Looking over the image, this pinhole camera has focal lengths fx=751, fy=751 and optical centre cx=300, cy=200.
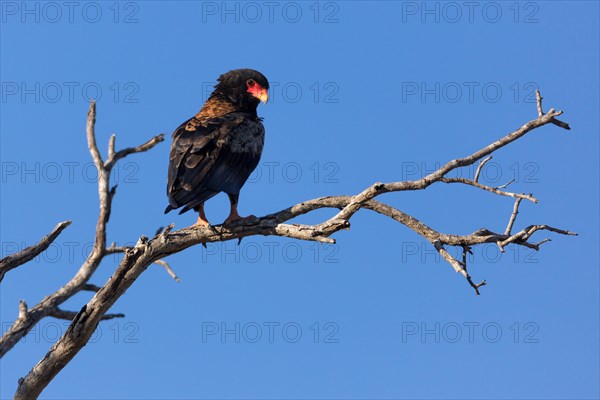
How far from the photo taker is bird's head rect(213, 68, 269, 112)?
36.7 feet

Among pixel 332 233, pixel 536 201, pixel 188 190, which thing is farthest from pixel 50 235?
pixel 536 201

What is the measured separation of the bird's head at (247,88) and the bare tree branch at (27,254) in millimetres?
4056

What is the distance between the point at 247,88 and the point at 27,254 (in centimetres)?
444

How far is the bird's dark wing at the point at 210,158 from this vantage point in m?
8.78

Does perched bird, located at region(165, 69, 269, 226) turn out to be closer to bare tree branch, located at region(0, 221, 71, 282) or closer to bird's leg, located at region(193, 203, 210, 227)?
bird's leg, located at region(193, 203, 210, 227)

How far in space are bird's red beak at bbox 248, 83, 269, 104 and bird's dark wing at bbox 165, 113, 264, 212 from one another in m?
1.00

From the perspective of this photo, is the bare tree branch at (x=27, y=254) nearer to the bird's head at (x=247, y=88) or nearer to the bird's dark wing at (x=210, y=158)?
the bird's dark wing at (x=210, y=158)

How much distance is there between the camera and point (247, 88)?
36.9ft

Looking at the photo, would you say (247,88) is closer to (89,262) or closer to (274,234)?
(274,234)

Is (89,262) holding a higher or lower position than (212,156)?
lower

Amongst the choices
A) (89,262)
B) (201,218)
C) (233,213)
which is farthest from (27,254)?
(233,213)

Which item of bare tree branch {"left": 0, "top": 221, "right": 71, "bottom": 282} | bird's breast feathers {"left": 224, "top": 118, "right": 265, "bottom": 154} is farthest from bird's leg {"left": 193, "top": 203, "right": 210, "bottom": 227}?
bare tree branch {"left": 0, "top": 221, "right": 71, "bottom": 282}

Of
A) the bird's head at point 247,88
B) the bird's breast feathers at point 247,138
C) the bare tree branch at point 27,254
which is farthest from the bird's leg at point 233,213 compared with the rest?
the bird's head at point 247,88

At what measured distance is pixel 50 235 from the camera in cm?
789
